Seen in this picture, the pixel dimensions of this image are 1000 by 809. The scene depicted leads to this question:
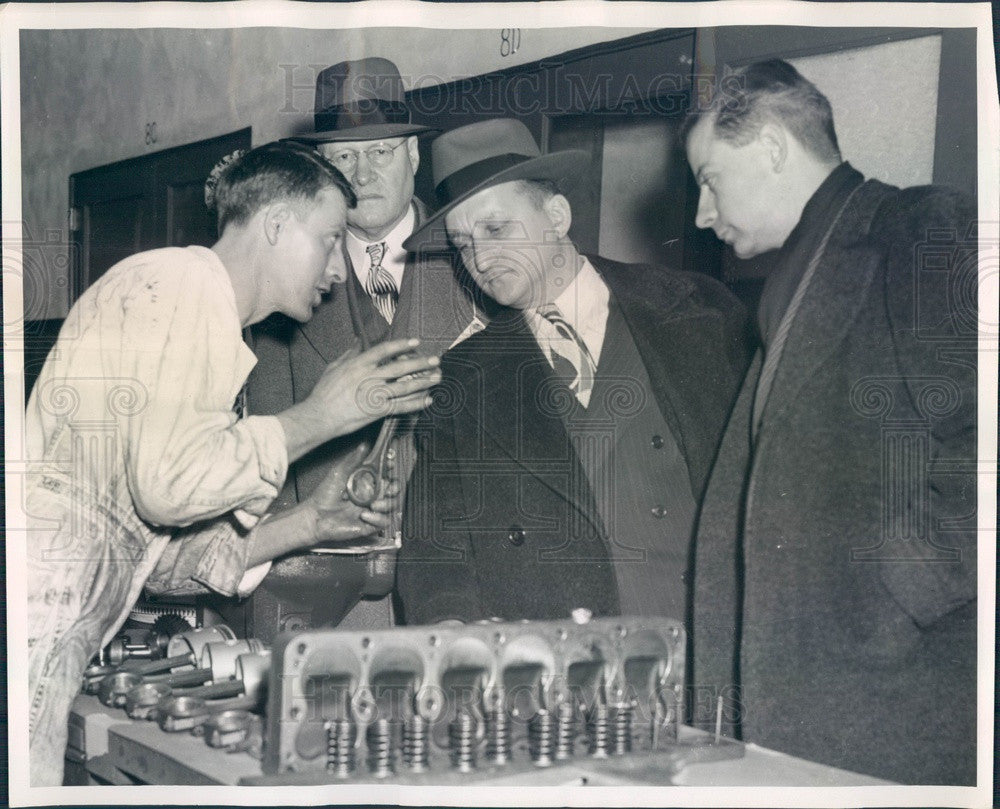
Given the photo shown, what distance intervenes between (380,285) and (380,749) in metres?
1.04

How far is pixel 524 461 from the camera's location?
8.40 feet

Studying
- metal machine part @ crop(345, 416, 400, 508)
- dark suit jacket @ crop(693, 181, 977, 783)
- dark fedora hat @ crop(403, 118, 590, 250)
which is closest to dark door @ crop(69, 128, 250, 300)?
dark fedora hat @ crop(403, 118, 590, 250)

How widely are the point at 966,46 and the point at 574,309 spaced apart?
3.42 feet

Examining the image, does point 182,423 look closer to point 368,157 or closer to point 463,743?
point 368,157

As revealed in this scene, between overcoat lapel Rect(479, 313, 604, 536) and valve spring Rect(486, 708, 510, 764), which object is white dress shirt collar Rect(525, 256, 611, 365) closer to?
overcoat lapel Rect(479, 313, 604, 536)

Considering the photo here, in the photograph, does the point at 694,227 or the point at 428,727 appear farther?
the point at 694,227

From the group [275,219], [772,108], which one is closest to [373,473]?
[275,219]

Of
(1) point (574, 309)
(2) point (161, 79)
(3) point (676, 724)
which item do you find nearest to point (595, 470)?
(1) point (574, 309)

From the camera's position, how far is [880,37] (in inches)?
98.8

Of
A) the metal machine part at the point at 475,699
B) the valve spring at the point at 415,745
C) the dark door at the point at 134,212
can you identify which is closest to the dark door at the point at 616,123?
the dark door at the point at 134,212

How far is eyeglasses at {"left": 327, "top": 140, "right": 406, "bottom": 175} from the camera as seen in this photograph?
2.60 metres

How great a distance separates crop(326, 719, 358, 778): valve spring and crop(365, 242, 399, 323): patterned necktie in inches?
36.4

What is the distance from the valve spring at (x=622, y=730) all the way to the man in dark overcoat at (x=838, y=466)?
285 millimetres

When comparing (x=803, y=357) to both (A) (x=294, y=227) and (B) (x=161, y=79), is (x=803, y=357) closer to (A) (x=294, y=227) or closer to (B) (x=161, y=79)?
(A) (x=294, y=227)
